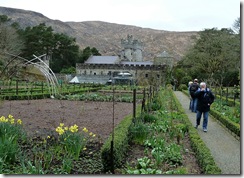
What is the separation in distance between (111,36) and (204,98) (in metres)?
136

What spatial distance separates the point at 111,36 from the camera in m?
142

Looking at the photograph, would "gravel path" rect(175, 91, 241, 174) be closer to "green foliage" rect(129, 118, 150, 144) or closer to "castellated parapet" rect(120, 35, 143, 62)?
"green foliage" rect(129, 118, 150, 144)

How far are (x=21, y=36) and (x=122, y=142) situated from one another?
4047cm

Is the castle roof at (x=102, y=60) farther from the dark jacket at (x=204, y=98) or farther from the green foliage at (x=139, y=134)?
the green foliage at (x=139, y=134)

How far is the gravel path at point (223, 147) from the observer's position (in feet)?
16.7

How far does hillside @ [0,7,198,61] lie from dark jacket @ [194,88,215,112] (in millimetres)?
91713

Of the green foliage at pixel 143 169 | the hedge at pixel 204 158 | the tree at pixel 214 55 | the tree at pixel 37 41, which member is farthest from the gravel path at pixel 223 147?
the tree at pixel 37 41

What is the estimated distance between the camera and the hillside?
10844cm

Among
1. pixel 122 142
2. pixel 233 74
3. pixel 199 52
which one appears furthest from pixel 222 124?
pixel 199 52

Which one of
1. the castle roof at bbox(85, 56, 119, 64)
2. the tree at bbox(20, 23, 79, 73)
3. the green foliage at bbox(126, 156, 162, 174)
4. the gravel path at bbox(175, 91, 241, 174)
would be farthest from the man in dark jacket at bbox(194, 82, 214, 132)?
the castle roof at bbox(85, 56, 119, 64)

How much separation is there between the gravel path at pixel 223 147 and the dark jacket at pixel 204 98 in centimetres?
60

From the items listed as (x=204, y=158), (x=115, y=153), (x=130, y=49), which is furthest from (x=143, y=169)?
(x=130, y=49)

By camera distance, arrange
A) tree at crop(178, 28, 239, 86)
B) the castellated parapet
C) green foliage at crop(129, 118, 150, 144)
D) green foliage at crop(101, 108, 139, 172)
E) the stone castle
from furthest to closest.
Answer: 1. the castellated parapet
2. the stone castle
3. tree at crop(178, 28, 239, 86)
4. green foliage at crop(129, 118, 150, 144)
5. green foliage at crop(101, 108, 139, 172)

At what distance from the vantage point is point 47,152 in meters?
5.32
